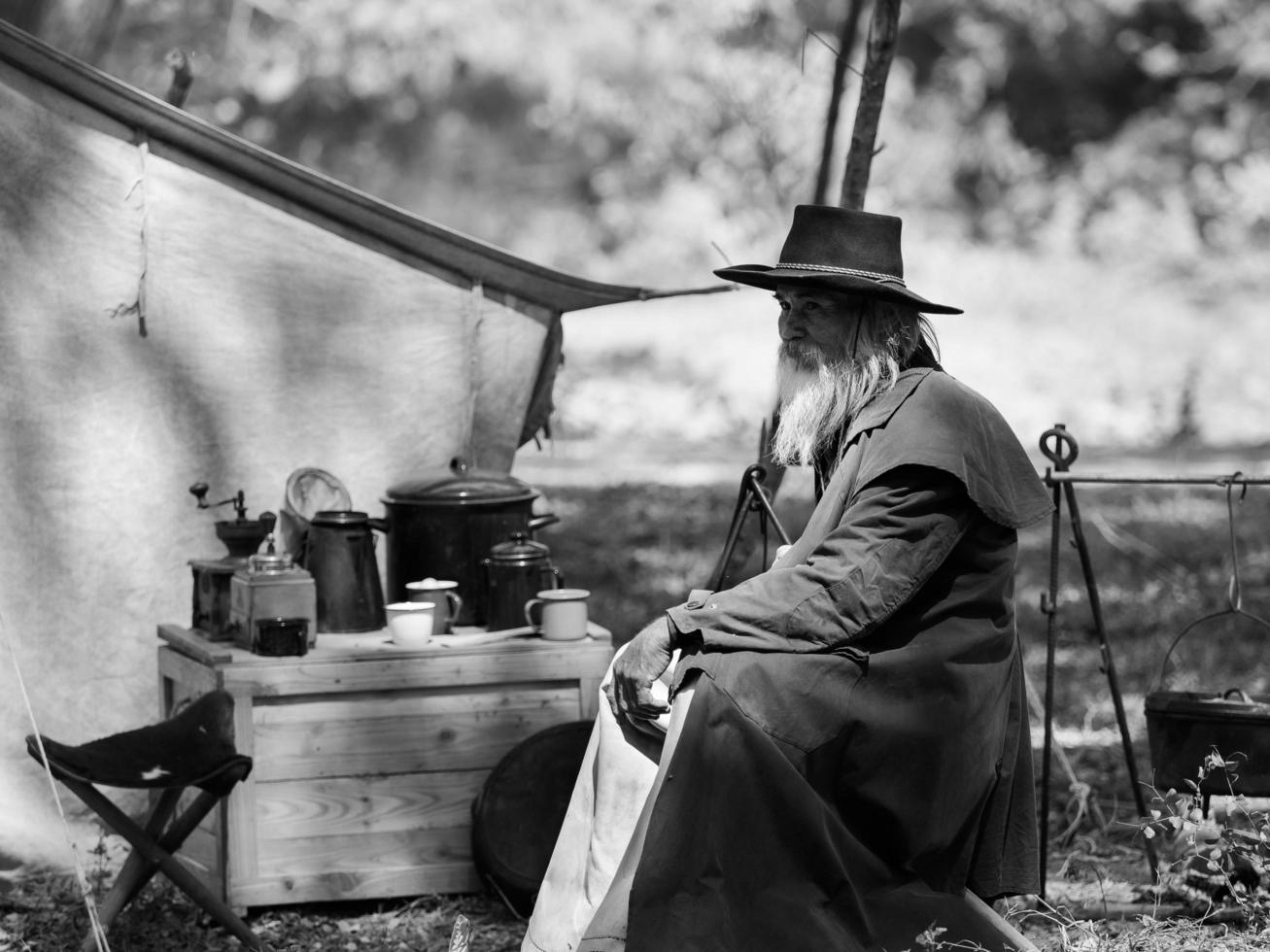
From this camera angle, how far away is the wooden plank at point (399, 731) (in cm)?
368

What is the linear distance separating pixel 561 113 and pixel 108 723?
52.8 feet

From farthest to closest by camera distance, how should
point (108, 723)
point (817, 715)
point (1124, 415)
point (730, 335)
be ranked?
point (730, 335)
point (1124, 415)
point (108, 723)
point (817, 715)

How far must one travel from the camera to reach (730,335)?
14.9 meters

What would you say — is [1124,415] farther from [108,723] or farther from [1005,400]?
[108,723]

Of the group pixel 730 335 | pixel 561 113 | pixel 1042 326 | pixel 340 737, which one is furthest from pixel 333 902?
pixel 561 113

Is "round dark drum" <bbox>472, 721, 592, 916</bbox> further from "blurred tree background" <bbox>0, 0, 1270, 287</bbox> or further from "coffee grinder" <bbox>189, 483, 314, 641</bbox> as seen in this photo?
"blurred tree background" <bbox>0, 0, 1270, 287</bbox>

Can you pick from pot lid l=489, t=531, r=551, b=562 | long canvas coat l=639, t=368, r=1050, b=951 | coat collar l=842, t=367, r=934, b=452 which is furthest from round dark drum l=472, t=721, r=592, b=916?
coat collar l=842, t=367, r=934, b=452

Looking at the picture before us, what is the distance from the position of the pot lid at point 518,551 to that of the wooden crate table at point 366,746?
0.22 meters

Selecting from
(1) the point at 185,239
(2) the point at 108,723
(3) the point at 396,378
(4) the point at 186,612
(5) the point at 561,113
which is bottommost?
(2) the point at 108,723

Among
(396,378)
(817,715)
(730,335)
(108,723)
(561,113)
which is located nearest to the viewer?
(817,715)

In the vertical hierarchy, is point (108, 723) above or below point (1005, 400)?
below

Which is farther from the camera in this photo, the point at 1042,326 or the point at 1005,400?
the point at 1042,326

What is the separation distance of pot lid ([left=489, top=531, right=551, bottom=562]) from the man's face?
1.19 metres

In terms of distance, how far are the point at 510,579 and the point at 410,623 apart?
12.9 inches
